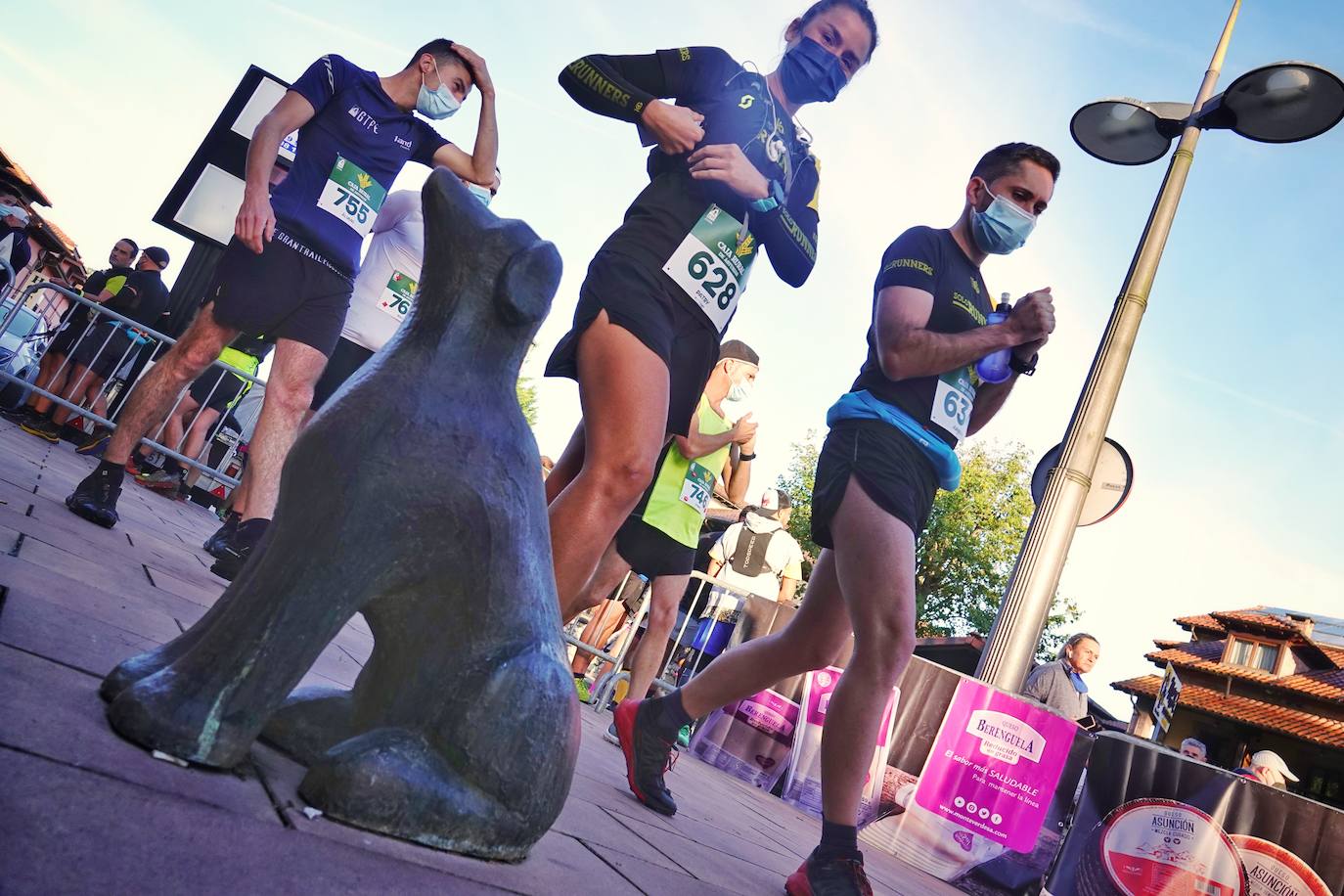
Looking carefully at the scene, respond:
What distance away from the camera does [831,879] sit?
2.30 meters

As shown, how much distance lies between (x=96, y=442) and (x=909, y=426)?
8.16 m

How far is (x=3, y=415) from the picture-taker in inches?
329

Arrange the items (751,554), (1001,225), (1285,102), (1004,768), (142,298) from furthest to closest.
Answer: (142,298), (751,554), (1285,102), (1004,768), (1001,225)

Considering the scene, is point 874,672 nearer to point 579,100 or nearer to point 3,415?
point 579,100

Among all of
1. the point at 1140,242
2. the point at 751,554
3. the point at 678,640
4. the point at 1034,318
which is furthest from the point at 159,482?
the point at 1140,242

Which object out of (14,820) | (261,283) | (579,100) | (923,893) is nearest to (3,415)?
(261,283)

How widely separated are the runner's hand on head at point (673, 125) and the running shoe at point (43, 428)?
300 inches

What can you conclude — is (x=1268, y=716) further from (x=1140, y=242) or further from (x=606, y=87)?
(x=606, y=87)

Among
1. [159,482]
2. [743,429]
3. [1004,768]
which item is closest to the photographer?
[743,429]

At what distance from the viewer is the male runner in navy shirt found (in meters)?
3.54

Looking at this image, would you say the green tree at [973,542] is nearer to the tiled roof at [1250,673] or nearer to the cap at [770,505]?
the tiled roof at [1250,673]

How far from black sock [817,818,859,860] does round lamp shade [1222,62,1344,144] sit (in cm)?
614

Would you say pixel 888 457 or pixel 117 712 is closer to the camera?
pixel 117 712

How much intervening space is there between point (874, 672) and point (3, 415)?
9230 millimetres
